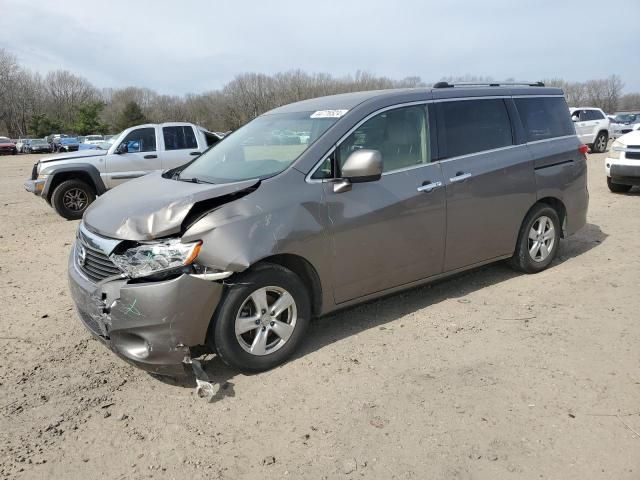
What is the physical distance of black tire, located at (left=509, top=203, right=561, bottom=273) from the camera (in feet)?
16.7

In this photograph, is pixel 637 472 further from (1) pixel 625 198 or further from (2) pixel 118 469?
(1) pixel 625 198

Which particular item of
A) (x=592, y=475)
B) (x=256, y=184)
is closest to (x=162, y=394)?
(x=256, y=184)

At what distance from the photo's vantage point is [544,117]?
5.31 metres

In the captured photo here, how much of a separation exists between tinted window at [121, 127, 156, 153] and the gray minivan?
651 cm

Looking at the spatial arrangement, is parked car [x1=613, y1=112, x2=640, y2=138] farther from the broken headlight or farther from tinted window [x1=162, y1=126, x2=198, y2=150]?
the broken headlight

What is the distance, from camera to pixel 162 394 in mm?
3273

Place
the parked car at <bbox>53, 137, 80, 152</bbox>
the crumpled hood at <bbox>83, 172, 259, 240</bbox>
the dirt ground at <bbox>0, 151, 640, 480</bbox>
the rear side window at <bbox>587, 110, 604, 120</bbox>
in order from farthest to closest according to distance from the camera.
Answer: the parked car at <bbox>53, 137, 80, 152</bbox>
the rear side window at <bbox>587, 110, 604, 120</bbox>
the crumpled hood at <bbox>83, 172, 259, 240</bbox>
the dirt ground at <bbox>0, 151, 640, 480</bbox>

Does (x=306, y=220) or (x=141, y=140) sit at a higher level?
(x=141, y=140)

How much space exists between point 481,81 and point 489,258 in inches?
69.8

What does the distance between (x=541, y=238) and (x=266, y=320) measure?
3.36m

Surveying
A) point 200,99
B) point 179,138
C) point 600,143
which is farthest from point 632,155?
point 200,99

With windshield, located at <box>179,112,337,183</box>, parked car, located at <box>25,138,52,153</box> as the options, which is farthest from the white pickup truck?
parked car, located at <box>25,138,52,153</box>

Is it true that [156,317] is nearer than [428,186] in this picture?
Yes

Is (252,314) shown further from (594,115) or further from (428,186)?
(594,115)
